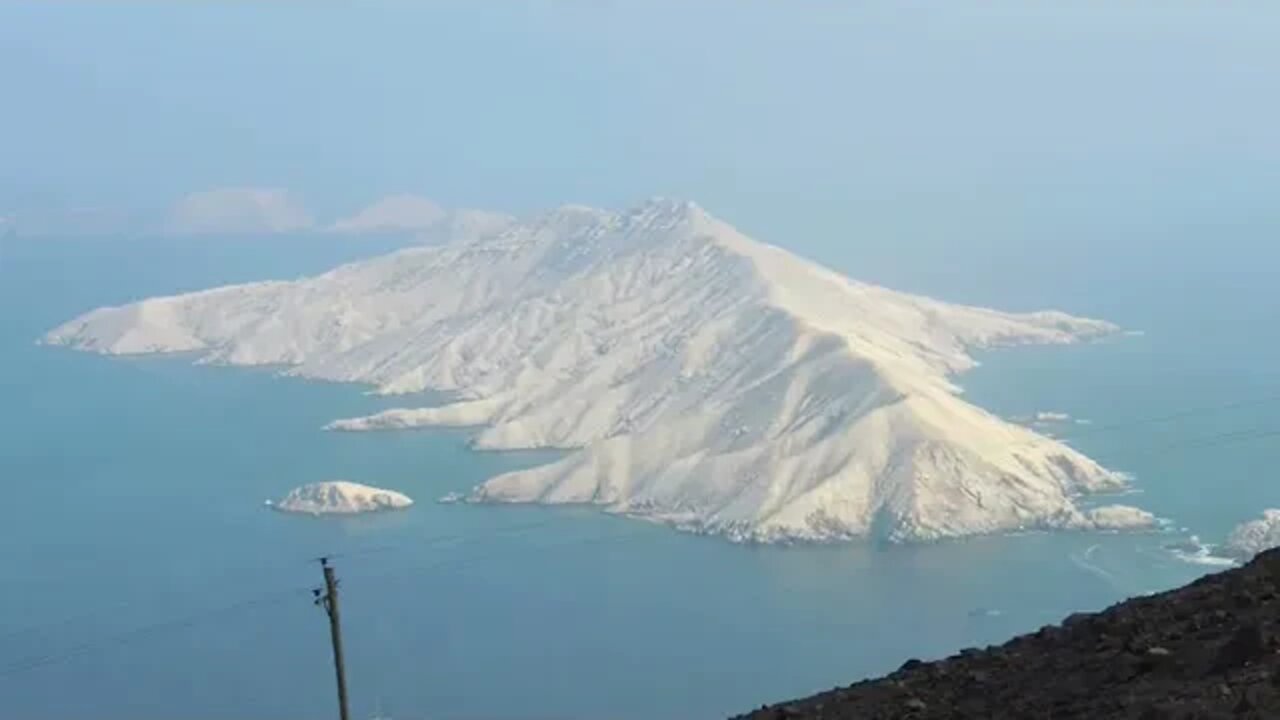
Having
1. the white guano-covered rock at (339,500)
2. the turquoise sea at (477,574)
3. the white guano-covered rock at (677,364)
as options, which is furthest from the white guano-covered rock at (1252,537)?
A: the white guano-covered rock at (339,500)

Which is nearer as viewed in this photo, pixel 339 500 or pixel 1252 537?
pixel 1252 537

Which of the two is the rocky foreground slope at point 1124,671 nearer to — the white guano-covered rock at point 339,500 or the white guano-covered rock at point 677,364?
the white guano-covered rock at point 677,364

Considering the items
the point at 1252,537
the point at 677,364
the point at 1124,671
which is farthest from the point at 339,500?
the point at 1124,671

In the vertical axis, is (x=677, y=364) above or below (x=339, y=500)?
above

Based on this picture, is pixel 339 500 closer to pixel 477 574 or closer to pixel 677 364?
pixel 477 574

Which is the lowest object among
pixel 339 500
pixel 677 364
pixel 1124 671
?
pixel 1124 671

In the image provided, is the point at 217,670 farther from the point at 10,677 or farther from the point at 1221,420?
the point at 1221,420

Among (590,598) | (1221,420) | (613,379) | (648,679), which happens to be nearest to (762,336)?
(613,379)
